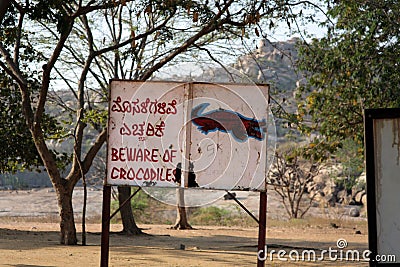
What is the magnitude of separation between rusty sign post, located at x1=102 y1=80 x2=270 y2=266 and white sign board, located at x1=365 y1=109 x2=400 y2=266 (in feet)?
4.97

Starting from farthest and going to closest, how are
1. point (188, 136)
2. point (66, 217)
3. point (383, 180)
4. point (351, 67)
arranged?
point (351, 67) → point (66, 217) → point (188, 136) → point (383, 180)

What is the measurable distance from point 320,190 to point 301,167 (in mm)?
6021

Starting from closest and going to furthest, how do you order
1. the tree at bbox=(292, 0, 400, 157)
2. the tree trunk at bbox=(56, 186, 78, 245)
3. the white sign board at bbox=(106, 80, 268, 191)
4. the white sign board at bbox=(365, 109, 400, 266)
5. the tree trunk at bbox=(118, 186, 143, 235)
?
the white sign board at bbox=(365, 109, 400, 266) → the white sign board at bbox=(106, 80, 268, 191) → the tree trunk at bbox=(56, 186, 78, 245) → the tree at bbox=(292, 0, 400, 157) → the tree trunk at bbox=(118, 186, 143, 235)

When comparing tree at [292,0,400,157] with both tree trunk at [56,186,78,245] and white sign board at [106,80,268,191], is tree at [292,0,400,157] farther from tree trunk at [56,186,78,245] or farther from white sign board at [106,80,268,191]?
white sign board at [106,80,268,191]

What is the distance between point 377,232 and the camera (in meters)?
6.91

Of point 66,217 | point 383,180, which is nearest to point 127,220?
point 66,217

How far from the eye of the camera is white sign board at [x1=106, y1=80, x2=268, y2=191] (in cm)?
829

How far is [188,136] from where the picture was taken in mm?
8312

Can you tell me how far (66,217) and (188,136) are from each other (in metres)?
7.88

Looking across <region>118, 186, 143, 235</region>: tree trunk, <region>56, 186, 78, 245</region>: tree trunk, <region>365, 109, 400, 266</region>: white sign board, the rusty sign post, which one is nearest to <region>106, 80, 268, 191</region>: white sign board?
the rusty sign post

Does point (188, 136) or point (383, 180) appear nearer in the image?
point (383, 180)

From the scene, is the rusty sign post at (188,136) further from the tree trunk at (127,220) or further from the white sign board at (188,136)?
the tree trunk at (127,220)

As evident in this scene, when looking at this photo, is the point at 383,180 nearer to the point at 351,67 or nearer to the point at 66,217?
the point at 66,217

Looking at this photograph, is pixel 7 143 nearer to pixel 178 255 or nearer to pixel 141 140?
pixel 178 255
